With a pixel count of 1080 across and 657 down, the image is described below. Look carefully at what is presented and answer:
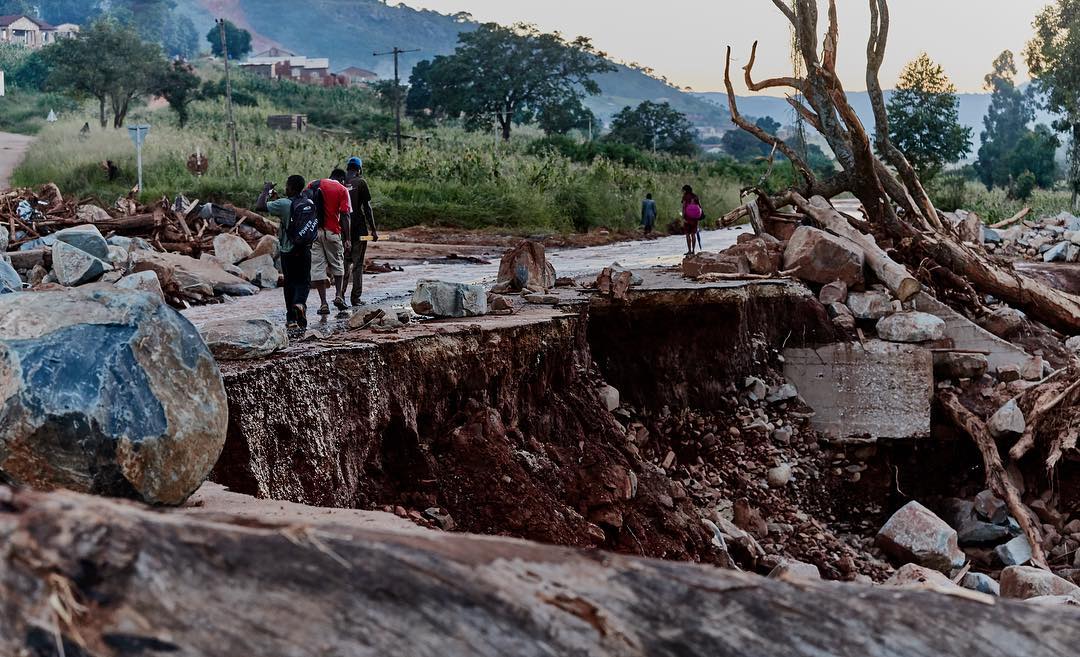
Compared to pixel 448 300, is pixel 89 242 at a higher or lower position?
higher

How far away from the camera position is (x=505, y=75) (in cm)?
6406

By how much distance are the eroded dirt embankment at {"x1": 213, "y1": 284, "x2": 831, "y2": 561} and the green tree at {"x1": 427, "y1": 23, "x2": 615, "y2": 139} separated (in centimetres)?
5218

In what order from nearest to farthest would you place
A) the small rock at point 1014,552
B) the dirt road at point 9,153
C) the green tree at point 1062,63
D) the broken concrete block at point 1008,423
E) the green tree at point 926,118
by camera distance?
1. the small rock at point 1014,552
2. the broken concrete block at point 1008,423
3. the dirt road at point 9,153
4. the green tree at point 1062,63
5. the green tree at point 926,118

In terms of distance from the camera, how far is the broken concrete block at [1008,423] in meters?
12.0

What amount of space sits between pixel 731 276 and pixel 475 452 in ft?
18.3

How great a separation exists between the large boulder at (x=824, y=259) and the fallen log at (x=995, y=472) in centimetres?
165

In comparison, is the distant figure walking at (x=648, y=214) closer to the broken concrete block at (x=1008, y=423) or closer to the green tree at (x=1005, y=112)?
the broken concrete block at (x=1008, y=423)

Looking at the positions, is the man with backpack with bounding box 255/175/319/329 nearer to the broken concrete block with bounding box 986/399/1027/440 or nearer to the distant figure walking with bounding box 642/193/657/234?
the broken concrete block with bounding box 986/399/1027/440

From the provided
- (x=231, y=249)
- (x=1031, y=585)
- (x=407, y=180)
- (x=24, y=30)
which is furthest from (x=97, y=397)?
(x=24, y=30)

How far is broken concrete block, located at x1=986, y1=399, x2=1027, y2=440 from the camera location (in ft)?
39.4

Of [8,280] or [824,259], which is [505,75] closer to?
[824,259]

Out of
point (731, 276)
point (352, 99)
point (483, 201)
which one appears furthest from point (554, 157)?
point (352, 99)

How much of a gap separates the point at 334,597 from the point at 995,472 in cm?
1033

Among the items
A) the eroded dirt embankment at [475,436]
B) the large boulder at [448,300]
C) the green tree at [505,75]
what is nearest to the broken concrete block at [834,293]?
the eroded dirt embankment at [475,436]
